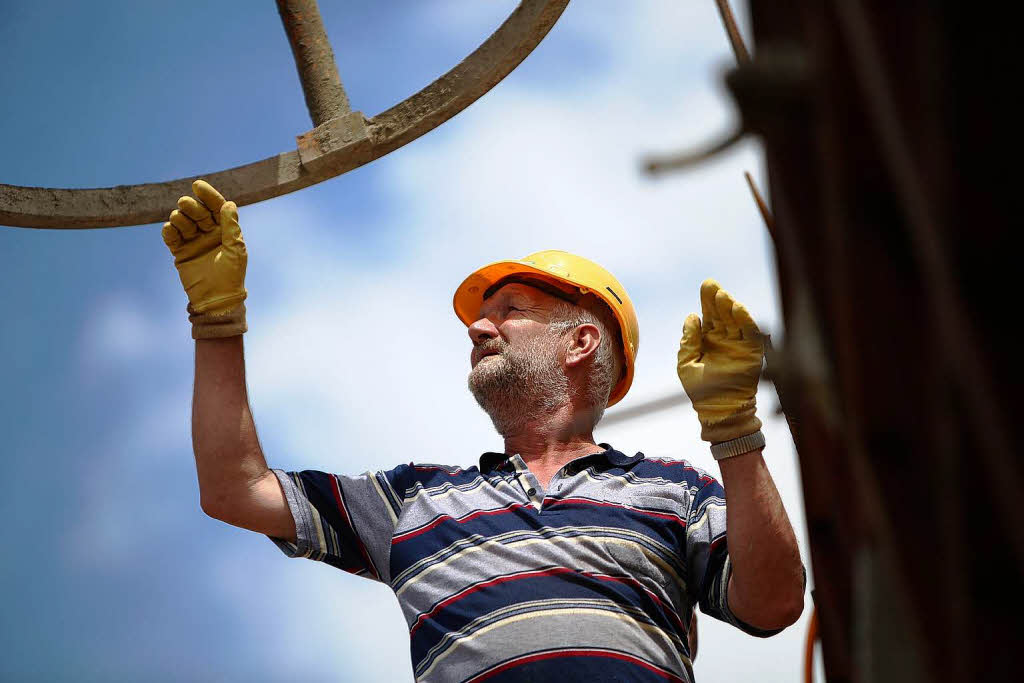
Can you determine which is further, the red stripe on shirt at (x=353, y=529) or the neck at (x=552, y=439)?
the neck at (x=552, y=439)

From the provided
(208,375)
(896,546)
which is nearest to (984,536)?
(896,546)

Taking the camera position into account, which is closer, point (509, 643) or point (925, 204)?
point (925, 204)

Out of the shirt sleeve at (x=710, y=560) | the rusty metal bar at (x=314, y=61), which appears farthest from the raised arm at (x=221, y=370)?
the shirt sleeve at (x=710, y=560)

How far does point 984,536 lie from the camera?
1164mm

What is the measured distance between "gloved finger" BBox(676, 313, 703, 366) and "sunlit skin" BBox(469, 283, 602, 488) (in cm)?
92

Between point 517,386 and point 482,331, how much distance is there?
322 millimetres

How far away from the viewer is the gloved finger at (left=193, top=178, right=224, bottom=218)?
336cm

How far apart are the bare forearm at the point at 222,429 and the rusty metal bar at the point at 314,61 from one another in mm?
980

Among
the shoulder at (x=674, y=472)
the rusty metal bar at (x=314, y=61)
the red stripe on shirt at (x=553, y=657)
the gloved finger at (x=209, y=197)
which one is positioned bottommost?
the red stripe on shirt at (x=553, y=657)

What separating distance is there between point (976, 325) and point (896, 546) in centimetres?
28

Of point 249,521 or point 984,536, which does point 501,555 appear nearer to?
point 249,521

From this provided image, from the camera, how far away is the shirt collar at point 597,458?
11.4 ft

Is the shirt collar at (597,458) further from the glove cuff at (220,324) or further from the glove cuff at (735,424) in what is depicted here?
the glove cuff at (220,324)

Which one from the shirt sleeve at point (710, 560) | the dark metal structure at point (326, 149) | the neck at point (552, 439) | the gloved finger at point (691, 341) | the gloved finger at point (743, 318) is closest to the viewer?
the gloved finger at point (743, 318)
